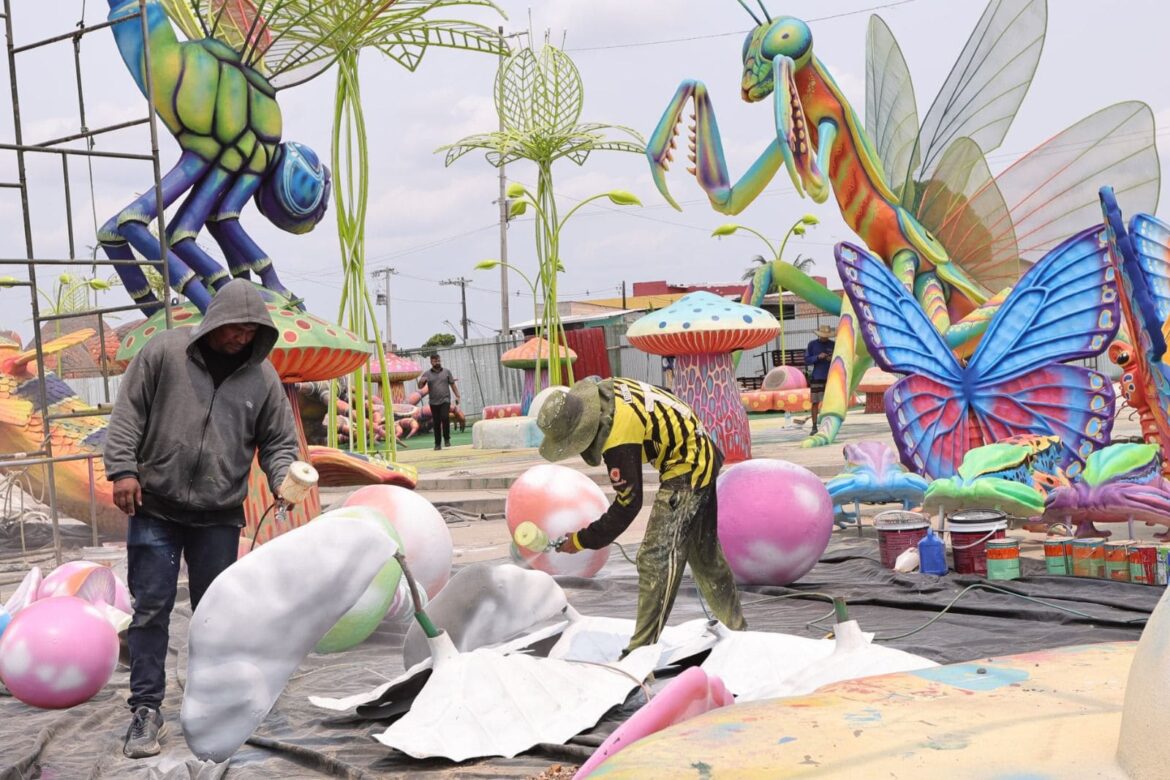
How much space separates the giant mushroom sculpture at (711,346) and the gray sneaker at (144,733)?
9246 mm

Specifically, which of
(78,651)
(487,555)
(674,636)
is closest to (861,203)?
(487,555)

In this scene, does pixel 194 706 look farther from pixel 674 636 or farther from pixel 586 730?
pixel 674 636

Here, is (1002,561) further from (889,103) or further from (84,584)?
(889,103)

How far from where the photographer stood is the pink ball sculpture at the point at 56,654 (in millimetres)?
4668

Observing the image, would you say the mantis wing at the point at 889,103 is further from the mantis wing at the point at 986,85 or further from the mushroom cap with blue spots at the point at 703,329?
the mushroom cap with blue spots at the point at 703,329

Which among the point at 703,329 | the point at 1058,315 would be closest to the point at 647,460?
the point at 1058,315

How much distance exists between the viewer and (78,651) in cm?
473

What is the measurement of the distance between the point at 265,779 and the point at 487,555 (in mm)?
4754

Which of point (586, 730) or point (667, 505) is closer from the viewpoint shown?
point (586, 730)

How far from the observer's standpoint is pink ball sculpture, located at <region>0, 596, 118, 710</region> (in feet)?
15.3

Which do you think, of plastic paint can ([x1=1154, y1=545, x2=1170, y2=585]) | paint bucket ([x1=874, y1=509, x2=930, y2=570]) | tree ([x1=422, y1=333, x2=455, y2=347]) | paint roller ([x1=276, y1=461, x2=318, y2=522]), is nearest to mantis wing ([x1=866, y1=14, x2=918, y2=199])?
paint bucket ([x1=874, y1=509, x2=930, y2=570])

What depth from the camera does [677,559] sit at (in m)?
4.64

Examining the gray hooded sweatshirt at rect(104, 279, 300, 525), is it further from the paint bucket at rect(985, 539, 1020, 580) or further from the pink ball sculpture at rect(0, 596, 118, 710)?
the paint bucket at rect(985, 539, 1020, 580)

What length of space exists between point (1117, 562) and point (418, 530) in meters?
3.59
